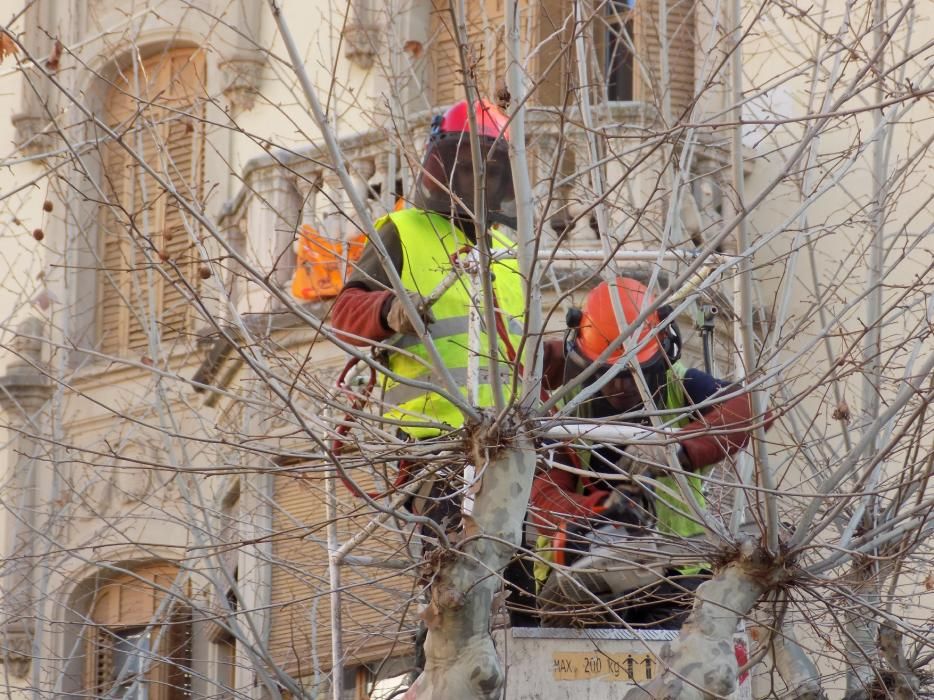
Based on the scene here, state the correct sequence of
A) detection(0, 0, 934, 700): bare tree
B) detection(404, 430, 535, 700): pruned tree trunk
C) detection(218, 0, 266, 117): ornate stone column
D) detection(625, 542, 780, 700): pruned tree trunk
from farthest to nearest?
detection(218, 0, 266, 117): ornate stone column → detection(625, 542, 780, 700): pruned tree trunk → detection(0, 0, 934, 700): bare tree → detection(404, 430, 535, 700): pruned tree trunk

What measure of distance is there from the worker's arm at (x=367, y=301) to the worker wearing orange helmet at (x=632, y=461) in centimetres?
78

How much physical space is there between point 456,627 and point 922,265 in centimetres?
667

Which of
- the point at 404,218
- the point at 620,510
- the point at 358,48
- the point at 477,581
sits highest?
the point at 358,48

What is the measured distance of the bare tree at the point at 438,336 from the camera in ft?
23.6

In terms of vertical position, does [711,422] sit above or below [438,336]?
below

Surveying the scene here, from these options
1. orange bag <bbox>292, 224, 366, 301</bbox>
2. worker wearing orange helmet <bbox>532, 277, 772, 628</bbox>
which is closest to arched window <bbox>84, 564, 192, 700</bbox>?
orange bag <bbox>292, 224, 366, 301</bbox>

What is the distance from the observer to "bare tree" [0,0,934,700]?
7.19 metres

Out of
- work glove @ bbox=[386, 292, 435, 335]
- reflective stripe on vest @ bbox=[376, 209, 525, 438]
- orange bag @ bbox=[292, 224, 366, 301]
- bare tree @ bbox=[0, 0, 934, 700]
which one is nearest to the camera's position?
bare tree @ bbox=[0, 0, 934, 700]

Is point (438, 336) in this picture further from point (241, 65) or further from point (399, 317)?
point (241, 65)

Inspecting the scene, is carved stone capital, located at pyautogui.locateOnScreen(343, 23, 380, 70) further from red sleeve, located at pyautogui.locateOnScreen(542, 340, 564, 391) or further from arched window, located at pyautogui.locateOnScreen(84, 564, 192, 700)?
red sleeve, located at pyautogui.locateOnScreen(542, 340, 564, 391)

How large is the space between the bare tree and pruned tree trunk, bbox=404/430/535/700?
0.04 feet

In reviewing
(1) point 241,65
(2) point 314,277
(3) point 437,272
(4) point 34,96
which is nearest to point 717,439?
(3) point 437,272

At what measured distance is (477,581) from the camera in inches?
277

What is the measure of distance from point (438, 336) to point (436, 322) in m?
0.17
